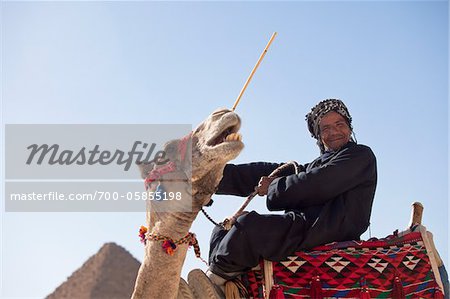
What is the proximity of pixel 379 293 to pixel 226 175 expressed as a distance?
41.7 inches

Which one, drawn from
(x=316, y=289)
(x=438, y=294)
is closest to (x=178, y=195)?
(x=316, y=289)

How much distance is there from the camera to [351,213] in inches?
153

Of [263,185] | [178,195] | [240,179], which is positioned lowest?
[178,195]

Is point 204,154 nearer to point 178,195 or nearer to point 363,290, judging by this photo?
point 178,195

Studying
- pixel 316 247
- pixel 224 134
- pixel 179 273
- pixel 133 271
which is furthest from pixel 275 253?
pixel 133 271

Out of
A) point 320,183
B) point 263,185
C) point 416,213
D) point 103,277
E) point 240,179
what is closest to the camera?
point 320,183

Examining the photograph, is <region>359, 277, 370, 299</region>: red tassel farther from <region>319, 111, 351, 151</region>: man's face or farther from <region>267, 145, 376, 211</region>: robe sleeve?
<region>319, 111, 351, 151</region>: man's face

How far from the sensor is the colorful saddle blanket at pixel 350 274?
373cm

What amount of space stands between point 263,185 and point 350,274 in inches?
23.9

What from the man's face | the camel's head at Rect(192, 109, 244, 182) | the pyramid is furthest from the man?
the pyramid

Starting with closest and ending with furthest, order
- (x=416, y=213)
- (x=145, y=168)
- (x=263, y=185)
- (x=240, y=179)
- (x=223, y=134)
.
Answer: (x=223, y=134), (x=145, y=168), (x=263, y=185), (x=416, y=213), (x=240, y=179)

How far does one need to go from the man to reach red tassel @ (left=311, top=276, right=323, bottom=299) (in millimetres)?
165

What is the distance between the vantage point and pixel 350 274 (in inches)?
149

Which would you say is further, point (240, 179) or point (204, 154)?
point (240, 179)
